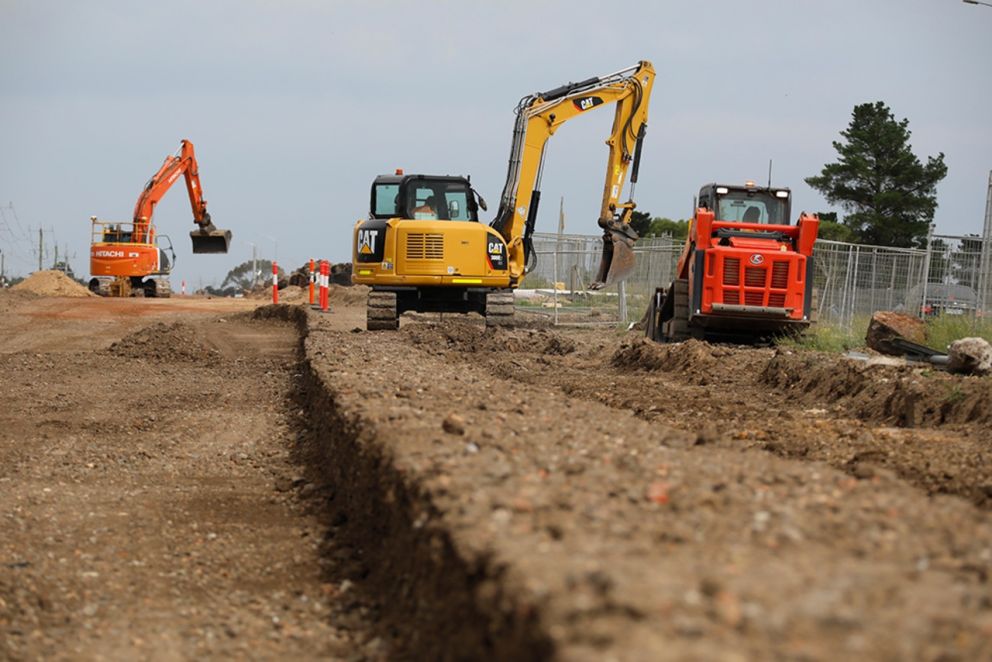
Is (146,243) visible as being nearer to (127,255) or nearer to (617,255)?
(127,255)

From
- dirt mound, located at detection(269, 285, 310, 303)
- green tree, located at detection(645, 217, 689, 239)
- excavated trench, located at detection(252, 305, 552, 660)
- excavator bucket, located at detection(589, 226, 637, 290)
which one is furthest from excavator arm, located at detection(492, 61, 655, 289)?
green tree, located at detection(645, 217, 689, 239)

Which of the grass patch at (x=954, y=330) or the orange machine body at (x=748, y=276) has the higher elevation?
the orange machine body at (x=748, y=276)

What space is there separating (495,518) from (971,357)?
405 inches

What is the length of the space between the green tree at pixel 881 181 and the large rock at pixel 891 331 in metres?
38.3

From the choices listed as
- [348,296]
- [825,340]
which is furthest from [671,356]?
[348,296]

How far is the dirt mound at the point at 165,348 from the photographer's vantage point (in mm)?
18047

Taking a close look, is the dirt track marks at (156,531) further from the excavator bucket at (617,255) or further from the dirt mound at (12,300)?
the dirt mound at (12,300)

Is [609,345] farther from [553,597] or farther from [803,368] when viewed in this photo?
[553,597]

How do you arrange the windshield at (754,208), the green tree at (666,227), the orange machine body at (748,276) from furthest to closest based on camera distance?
the green tree at (666,227), the windshield at (754,208), the orange machine body at (748,276)

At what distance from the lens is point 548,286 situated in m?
36.0

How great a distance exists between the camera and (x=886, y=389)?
12086mm

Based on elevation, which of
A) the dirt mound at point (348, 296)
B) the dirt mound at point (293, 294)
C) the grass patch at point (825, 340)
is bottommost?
the dirt mound at point (293, 294)

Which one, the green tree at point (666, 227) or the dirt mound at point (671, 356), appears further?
the green tree at point (666, 227)

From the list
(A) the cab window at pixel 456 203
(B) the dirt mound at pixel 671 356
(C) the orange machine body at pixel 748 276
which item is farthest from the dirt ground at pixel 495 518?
(A) the cab window at pixel 456 203
